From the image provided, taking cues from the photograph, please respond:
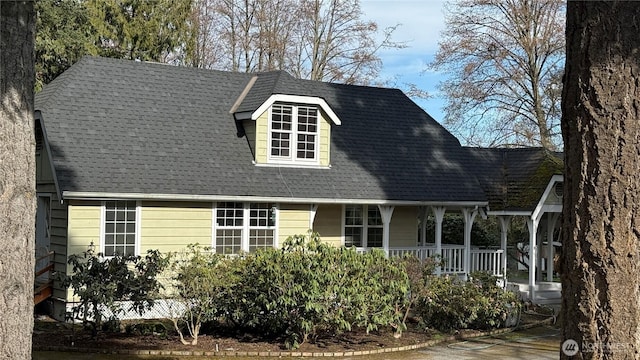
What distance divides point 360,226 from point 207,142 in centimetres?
529

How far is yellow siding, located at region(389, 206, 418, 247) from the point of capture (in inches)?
895

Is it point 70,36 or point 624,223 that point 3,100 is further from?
point 70,36

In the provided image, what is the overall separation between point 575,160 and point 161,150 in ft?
50.1

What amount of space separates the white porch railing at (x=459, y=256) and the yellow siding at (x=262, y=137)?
3953 millimetres

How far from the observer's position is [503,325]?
17.1 metres

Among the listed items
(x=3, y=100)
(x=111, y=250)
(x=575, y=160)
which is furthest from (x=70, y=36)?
(x=575, y=160)

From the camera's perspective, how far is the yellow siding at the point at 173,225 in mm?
17938

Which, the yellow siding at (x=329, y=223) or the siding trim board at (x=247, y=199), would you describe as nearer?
the siding trim board at (x=247, y=199)

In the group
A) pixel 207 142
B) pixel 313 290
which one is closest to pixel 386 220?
pixel 207 142

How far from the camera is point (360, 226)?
22234mm

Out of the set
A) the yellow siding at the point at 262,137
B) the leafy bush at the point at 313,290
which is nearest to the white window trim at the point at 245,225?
the yellow siding at the point at 262,137

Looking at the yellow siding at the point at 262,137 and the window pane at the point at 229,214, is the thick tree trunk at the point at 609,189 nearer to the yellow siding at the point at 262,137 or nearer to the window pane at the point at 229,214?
the window pane at the point at 229,214

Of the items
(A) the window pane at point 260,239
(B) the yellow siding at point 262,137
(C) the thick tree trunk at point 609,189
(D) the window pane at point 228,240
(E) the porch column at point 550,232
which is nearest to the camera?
(C) the thick tree trunk at point 609,189

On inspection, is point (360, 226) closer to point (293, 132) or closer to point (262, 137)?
Answer: point (293, 132)
